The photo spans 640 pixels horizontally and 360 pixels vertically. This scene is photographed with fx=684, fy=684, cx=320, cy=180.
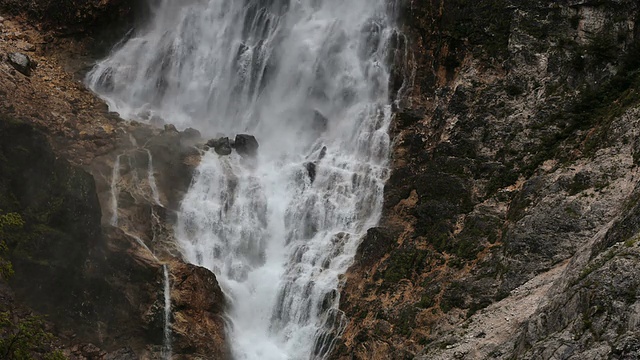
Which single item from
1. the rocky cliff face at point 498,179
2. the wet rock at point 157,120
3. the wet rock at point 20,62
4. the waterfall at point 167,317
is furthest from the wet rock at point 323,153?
the wet rock at point 20,62

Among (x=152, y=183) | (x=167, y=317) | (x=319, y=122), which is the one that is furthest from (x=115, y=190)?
(x=319, y=122)

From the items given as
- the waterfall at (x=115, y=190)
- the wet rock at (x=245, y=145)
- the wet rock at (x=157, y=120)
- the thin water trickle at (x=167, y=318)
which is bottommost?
the thin water trickle at (x=167, y=318)

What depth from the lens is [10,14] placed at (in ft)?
→ 171

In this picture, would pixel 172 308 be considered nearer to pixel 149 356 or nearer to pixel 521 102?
pixel 149 356

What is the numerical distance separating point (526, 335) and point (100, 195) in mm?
28009

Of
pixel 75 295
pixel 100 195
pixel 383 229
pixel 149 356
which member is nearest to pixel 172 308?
pixel 149 356

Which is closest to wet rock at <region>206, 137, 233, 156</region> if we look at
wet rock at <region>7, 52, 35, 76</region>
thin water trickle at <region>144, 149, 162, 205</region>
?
thin water trickle at <region>144, 149, 162, 205</region>

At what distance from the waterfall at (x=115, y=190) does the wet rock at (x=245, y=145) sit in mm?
8230

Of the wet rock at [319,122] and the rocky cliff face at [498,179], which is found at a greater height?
the wet rock at [319,122]

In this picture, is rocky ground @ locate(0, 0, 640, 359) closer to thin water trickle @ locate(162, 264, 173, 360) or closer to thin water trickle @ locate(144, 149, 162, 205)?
thin water trickle @ locate(144, 149, 162, 205)

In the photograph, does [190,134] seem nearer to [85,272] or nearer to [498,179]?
[85,272]

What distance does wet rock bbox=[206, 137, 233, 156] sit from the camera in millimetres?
47469

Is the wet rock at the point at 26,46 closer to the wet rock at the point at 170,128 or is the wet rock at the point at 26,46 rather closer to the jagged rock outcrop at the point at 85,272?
the wet rock at the point at 170,128

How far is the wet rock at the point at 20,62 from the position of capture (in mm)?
46312
